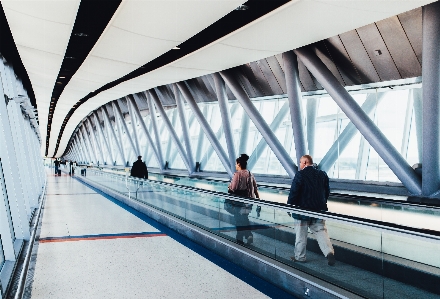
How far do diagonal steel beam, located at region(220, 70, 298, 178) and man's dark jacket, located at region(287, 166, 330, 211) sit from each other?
7799 millimetres

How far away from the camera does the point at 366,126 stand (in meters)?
10.8

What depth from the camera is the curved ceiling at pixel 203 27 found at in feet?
25.0

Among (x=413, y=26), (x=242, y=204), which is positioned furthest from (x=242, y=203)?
(x=413, y=26)

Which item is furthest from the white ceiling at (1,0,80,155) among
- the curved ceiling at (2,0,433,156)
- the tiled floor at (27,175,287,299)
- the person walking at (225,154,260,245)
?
the tiled floor at (27,175,287,299)

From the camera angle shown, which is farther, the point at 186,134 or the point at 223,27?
the point at 186,134

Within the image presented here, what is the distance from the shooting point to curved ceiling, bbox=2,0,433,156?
761 centimetres

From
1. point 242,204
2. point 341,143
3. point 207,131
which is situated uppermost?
point 207,131

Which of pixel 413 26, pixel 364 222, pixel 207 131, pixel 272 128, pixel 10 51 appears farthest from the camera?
pixel 207 131

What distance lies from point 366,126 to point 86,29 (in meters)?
7.28

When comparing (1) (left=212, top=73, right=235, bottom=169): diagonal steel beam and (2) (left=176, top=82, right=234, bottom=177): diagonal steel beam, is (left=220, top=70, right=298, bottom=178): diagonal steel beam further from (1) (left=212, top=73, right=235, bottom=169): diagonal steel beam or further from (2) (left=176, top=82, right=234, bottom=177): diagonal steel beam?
(2) (left=176, top=82, right=234, bottom=177): diagonal steel beam

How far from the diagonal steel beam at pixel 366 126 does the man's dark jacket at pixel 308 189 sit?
4.94m

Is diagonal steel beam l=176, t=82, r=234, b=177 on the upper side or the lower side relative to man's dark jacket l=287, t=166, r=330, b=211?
upper

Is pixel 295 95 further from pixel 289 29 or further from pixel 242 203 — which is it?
pixel 242 203

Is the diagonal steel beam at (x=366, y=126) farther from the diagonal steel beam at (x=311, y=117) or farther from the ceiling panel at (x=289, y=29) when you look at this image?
the diagonal steel beam at (x=311, y=117)
